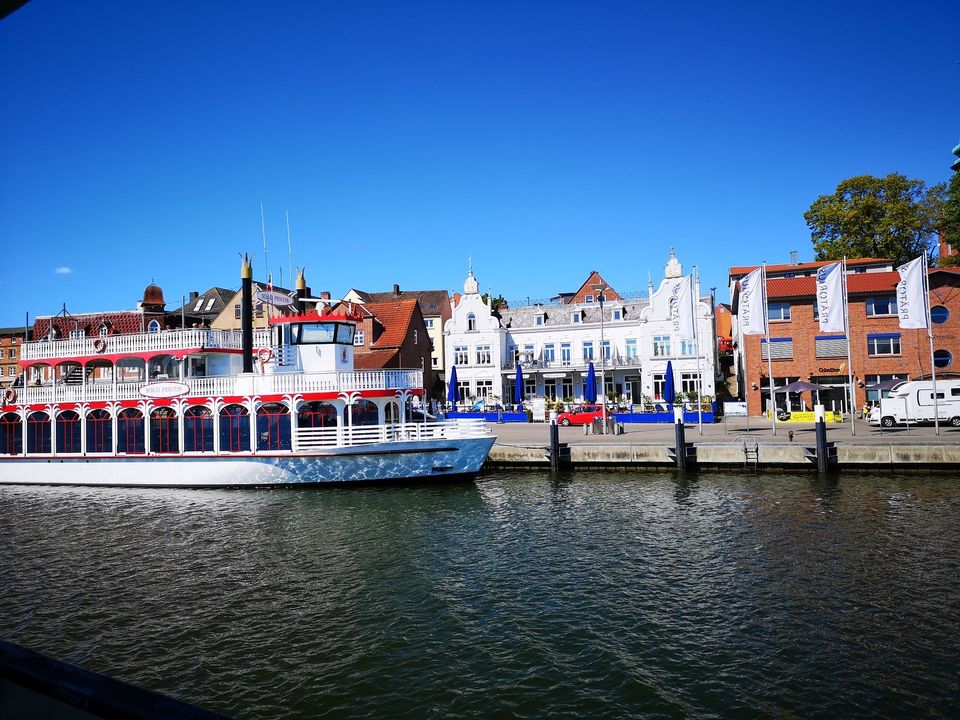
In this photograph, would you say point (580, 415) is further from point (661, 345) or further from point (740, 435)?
point (661, 345)

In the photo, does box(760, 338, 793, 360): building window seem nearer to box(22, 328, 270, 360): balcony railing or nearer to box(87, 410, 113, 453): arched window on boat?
box(22, 328, 270, 360): balcony railing

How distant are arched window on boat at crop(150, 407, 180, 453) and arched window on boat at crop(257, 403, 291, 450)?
13.7 feet

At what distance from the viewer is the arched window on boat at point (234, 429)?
28406mm

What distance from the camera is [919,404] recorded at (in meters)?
34.1

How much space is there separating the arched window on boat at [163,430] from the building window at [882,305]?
135ft

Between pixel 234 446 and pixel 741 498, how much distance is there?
19936mm

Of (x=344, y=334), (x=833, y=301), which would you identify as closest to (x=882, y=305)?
(x=833, y=301)

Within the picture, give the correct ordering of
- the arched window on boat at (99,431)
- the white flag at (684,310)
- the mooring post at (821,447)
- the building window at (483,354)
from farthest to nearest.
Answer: the building window at (483,354), the white flag at (684,310), the arched window on boat at (99,431), the mooring post at (821,447)

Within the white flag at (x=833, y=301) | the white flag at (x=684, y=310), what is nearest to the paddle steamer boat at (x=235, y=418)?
Result: the white flag at (x=684, y=310)

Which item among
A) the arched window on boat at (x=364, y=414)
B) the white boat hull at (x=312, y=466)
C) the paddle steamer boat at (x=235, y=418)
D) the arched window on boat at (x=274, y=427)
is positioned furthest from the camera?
the arched window on boat at (x=364, y=414)

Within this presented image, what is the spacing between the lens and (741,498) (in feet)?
75.2

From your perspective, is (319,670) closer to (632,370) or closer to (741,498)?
(741,498)

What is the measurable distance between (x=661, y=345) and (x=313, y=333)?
102ft

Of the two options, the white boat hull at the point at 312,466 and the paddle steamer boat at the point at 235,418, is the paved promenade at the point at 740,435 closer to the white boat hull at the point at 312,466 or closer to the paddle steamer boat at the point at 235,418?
the white boat hull at the point at 312,466
